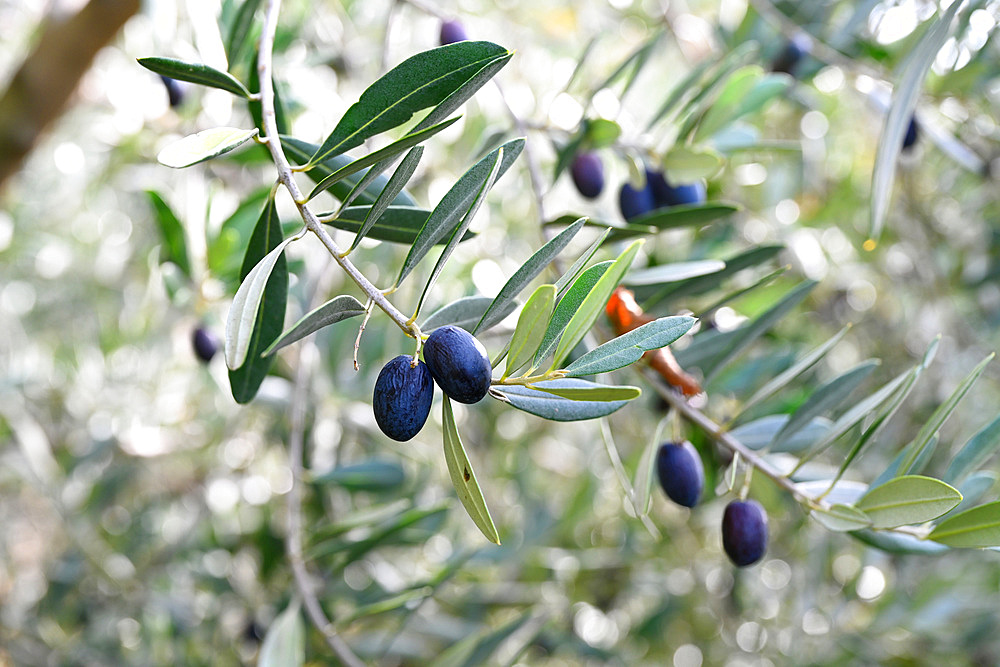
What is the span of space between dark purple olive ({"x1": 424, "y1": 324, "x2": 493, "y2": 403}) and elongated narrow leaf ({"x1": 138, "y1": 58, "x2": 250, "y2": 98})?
23 cm

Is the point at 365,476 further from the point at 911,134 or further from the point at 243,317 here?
the point at 911,134

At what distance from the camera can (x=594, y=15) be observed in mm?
1973

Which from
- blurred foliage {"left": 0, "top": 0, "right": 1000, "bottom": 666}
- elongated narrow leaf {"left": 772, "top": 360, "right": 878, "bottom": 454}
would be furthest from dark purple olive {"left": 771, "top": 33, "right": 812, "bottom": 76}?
elongated narrow leaf {"left": 772, "top": 360, "right": 878, "bottom": 454}

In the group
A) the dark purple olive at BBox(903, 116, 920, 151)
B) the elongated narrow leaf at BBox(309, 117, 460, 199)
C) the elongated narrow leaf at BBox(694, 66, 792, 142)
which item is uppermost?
the elongated narrow leaf at BBox(309, 117, 460, 199)

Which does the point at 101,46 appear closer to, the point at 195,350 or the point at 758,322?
the point at 195,350

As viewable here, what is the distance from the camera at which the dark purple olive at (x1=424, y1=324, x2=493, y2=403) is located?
17.4 inches

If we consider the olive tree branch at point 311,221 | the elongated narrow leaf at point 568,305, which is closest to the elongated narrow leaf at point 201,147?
the olive tree branch at point 311,221

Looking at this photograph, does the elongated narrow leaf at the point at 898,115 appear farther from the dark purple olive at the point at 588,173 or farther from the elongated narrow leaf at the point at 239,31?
the elongated narrow leaf at the point at 239,31

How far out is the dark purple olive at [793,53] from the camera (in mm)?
1097

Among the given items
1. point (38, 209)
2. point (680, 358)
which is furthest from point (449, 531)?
point (38, 209)

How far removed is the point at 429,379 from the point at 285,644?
0.47 meters

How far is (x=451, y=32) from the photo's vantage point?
87cm

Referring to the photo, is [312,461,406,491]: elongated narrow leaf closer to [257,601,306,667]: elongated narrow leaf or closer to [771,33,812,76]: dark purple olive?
[257,601,306,667]: elongated narrow leaf

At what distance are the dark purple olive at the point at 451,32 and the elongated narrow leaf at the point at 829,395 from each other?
547mm
